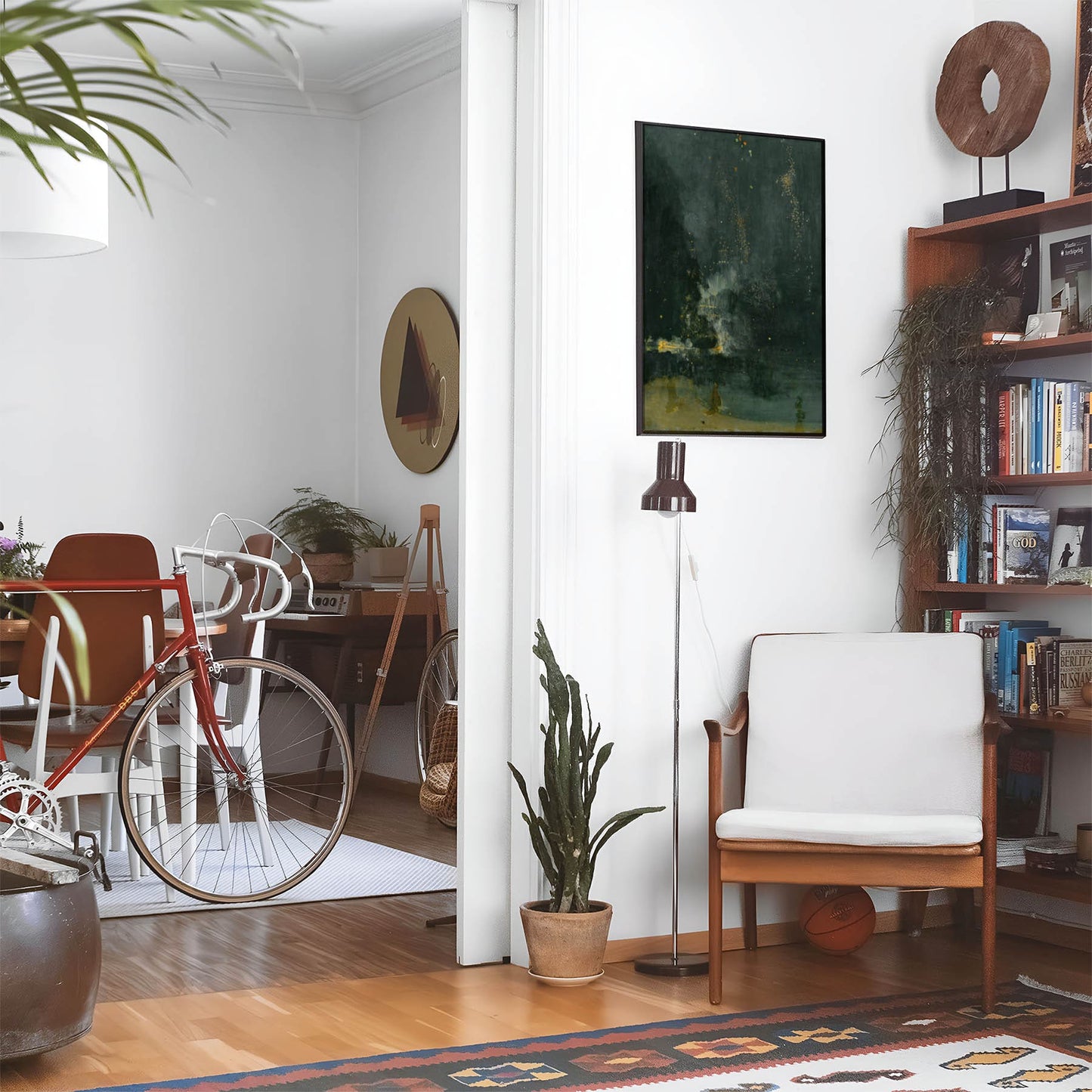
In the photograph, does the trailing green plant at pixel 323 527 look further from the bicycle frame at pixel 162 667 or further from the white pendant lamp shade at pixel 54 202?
the white pendant lamp shade at pixel 54 202

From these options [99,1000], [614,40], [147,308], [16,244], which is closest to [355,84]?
[147,308]

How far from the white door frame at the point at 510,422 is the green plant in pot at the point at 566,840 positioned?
0.52 feet

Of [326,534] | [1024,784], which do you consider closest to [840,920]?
[1024,784]

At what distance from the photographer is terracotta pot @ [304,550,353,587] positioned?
6.62 meters

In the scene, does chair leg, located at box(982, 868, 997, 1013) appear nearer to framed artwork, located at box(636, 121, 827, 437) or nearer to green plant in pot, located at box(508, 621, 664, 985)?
green plant in pot, located at box(508, 621, 664, 985)

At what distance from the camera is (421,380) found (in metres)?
6.50

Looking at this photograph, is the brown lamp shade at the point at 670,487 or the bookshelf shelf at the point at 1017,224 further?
the bookshelf shelf at the point at 1017,224

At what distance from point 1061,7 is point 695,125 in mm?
1111

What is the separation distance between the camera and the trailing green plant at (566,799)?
11.2 feet

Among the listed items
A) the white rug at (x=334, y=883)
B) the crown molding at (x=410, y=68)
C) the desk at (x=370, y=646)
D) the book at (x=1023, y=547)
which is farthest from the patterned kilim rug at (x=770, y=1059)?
the crown molding at (x=410, y=68)

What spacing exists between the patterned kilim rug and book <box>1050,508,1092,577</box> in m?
1.16

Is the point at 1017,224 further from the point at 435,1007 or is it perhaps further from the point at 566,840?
the point at 435,1007

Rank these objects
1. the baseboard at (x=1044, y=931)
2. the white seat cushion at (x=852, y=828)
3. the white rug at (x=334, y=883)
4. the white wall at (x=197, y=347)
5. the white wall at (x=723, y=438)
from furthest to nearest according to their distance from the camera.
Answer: the white wall at (x=197, y=347)
the white rug at (x=334, y=883)
the baseboard at (x=1044, y=931)
the white wall at (x=723, y=438)
the white seat cushion at (x=852, y=828)

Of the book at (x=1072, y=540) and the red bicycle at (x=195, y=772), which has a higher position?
the book at (x=1072, y=540)
